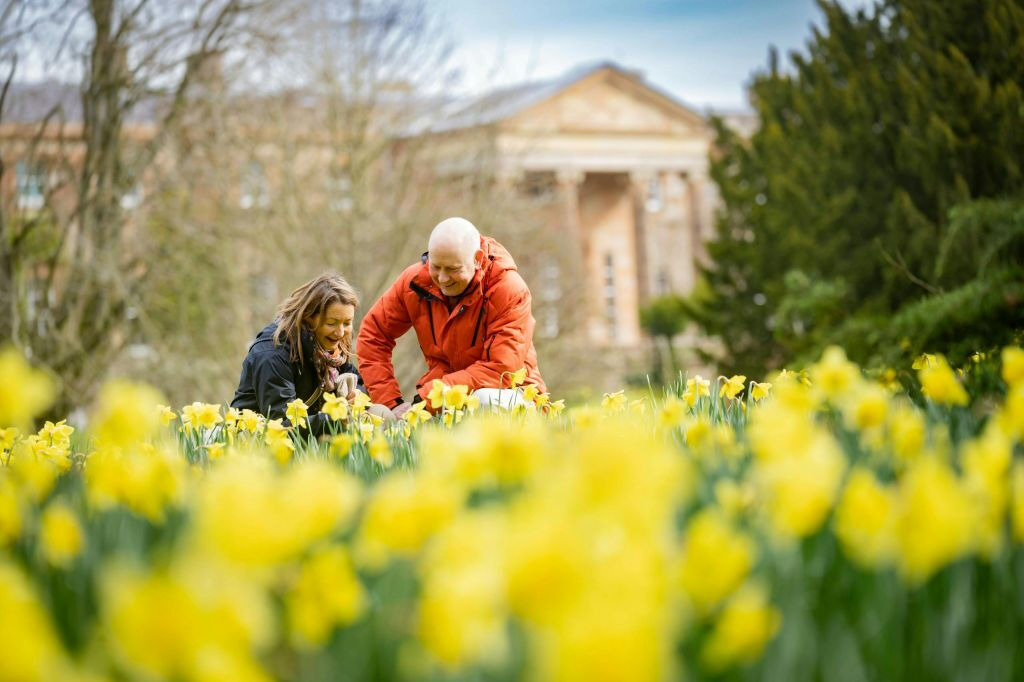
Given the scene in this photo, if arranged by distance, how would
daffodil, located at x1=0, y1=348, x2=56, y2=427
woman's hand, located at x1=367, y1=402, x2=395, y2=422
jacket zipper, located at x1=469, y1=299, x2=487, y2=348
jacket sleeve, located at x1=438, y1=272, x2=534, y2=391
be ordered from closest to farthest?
daffodil, located at x1=0, y1=348, x2=56, y2=427
woman's hand, located at x1=367, y1=402, x2=395, y2=422
jacket sleeve, located at x1=438, y1=272, x2=534, y2=391
jacket zipper, located at x1=469, y1=299, x2=487, y2=348

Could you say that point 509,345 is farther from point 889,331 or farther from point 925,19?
point 925,19

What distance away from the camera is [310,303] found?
5156 millimetres

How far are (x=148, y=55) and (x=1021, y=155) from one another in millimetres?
8919

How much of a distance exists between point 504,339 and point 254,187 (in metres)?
11.1

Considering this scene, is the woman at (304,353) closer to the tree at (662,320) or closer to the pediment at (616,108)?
the tree at (662,320)

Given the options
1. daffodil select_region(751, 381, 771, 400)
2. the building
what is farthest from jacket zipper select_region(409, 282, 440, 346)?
the building

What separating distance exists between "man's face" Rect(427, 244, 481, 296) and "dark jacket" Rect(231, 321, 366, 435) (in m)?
0.68

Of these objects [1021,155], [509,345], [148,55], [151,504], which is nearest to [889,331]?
[1021,155]

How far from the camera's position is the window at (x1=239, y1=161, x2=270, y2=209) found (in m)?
15.5

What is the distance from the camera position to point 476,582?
109 centimetres

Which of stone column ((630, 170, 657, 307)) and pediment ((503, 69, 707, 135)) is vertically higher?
pediment ((503, 69, 707, 135))

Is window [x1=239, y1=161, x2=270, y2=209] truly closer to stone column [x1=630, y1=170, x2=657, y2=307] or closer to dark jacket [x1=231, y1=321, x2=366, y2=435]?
dark jacket [x1=231, y1=321, x2=366, y2=435]

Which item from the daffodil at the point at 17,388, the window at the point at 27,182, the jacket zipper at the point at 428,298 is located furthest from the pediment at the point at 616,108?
the daffodil at the point at 17,388

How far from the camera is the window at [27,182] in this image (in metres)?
12.4
